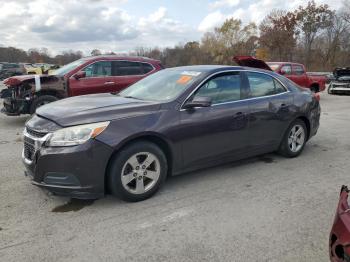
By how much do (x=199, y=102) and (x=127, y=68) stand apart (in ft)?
18.9

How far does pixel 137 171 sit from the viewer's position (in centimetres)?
392

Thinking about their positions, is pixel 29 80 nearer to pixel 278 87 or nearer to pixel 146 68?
pixel 146 68

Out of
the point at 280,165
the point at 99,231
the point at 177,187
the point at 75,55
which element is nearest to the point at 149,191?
the point at 177,187

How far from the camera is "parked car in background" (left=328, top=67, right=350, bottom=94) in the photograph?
1719 cm

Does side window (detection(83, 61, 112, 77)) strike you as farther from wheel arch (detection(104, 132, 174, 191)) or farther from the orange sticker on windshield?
wheel arch (detection(104, 132, 174, 191))

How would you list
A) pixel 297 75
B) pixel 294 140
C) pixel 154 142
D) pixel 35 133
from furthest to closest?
pixel 297 75, pixel 294 140, pixel 154 142, pixel 35 133

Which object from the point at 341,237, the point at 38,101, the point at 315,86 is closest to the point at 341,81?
the point at 315,86

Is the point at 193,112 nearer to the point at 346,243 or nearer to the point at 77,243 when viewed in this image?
the point at 77,243

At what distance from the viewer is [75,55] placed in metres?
62.0

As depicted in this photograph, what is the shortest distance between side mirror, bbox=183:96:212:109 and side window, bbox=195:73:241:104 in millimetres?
171

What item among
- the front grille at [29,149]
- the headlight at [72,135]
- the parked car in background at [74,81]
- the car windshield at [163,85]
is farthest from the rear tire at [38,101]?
the headlight at [72,135]

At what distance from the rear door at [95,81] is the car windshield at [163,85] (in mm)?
3979

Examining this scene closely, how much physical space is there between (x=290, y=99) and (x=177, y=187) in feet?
8.06

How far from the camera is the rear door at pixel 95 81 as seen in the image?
8867 millimetres
